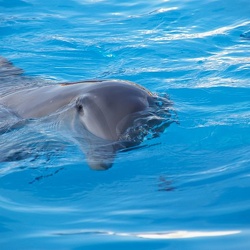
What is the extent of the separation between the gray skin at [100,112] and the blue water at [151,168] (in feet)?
0.56


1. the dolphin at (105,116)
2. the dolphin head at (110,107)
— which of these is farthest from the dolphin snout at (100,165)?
the dolphin head at (110,107)

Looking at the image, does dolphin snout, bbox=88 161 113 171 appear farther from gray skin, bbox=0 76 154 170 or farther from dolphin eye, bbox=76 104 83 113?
dolphin eye, bbox=76 104 83 113

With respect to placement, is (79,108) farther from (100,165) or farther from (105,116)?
(100,165)

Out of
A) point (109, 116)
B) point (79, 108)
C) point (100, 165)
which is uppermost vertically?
point (79, 108)

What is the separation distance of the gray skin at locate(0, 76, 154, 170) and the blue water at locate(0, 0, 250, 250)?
0.56ft

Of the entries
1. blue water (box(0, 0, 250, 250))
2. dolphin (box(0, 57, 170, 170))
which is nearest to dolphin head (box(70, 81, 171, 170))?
dolphin (box(0, 57, 170, 170))

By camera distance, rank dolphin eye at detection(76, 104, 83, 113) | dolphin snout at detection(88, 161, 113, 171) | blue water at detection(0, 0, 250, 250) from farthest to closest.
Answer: dolphin eye at detection(76, 104, 83, 113)
dolphin snout at detection(88, 161, 113, 171)
blue water at detection(0, 0, 250, 250)

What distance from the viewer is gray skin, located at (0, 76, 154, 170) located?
543 cm

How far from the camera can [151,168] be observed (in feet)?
17.9

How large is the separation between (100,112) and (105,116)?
7 centimetres

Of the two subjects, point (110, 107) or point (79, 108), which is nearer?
point (110, 107)

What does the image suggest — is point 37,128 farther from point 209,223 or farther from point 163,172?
point 209,223

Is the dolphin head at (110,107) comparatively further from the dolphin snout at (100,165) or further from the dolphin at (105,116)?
the dolphin snout at (100,165)

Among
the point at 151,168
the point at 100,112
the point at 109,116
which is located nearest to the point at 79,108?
the point at 100,112
